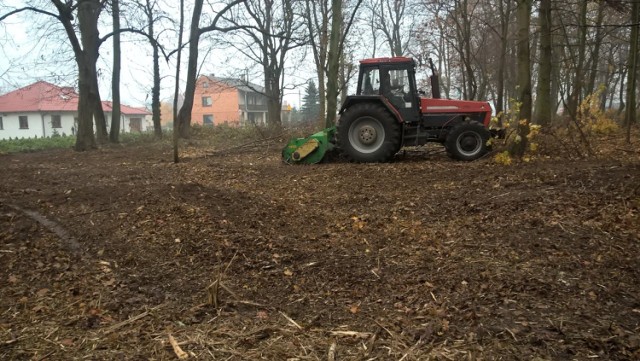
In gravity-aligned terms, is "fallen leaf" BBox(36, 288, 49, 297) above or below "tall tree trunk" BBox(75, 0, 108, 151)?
below

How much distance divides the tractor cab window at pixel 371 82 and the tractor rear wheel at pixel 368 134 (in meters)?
0.32

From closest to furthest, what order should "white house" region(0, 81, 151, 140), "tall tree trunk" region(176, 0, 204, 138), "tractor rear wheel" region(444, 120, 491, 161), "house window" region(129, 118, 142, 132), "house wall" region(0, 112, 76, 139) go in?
"tractor rear wheel" region(444, 120, 491, 161), "tall tree trunk" region(176, 0, 204, 138), "white house" region(0, 81, 151, 140), "house wall" region(0, 112, 76, 139), "house window" region(129, 118, 142, 132)

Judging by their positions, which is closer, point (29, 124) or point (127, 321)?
point (127, 321)

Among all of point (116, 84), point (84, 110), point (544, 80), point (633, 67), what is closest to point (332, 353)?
point (544, 80)

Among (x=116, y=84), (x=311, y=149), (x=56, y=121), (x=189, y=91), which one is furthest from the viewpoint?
(x=56, y=121)

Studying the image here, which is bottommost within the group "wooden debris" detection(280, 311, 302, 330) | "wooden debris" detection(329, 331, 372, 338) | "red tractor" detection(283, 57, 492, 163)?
"wooden debris" detection(329, 331, 372, 338)

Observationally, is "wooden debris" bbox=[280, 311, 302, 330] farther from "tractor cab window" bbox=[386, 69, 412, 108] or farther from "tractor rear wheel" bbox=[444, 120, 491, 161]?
"tractor cab window" bbox=[386, 69, 412, 108]

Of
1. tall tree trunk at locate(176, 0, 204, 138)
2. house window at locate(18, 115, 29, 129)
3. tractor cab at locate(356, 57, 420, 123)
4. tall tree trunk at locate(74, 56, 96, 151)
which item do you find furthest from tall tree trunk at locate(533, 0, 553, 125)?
house window at locate(18, 115, 29, 129)

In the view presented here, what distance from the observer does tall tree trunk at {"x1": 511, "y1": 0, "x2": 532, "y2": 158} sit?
8.62 m

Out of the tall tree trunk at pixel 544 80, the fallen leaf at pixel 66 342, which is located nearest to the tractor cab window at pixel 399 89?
the tall tree trunk at pixel 544 80

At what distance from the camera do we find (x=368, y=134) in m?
10.3

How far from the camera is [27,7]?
1520cm

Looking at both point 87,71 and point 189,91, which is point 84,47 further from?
point 189,91

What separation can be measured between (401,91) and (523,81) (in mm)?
2458
